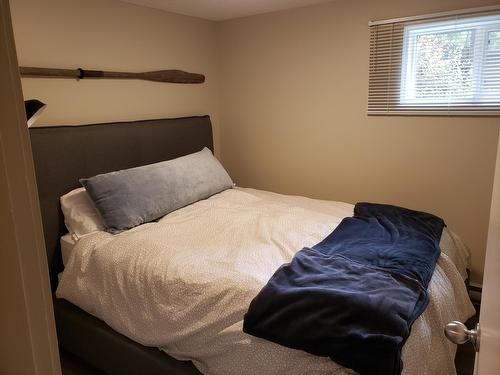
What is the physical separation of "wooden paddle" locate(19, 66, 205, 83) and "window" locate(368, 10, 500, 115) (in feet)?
4.96

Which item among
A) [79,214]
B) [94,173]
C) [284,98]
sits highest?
[284,98]

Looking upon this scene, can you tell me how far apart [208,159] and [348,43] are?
138cm

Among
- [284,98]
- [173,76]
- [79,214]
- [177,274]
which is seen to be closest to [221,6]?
[173,76]

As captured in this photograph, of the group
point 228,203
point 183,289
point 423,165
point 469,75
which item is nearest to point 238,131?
point 228,203

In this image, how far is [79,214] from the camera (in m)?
2.32

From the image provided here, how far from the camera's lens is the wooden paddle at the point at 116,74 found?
7.51 feet

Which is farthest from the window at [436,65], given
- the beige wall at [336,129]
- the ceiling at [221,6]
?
the ceiling at [221,6]

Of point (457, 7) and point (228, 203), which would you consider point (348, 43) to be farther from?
point (228, 203)

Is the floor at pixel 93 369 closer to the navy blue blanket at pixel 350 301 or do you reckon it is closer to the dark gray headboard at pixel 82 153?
the dark gray headboard at pixel 82 153

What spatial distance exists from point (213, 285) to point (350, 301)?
0.59 m

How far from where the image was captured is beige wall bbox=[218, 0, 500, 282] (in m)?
2.65

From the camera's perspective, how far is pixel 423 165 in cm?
278

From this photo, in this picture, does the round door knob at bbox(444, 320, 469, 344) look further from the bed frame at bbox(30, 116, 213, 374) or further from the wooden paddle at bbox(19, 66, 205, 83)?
the wooden paddle at bbox(19, 66, 205, 83)

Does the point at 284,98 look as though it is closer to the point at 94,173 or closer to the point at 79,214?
the point at 94,173
